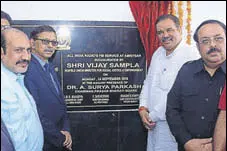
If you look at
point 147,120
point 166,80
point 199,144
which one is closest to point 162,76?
point 166,80

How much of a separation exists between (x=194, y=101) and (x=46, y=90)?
2.93 feet

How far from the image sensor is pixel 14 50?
1.46 meters

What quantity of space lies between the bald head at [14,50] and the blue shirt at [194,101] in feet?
2.95

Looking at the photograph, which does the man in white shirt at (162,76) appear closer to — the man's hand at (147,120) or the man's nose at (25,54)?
the man's hand at (147,120)

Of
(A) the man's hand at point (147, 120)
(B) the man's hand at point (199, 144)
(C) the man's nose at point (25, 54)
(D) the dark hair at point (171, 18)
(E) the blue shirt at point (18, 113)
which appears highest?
(D) the dark hair at point (171, 18)

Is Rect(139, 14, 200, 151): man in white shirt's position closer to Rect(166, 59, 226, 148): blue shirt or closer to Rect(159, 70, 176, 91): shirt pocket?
Rect(159, 70, 176, 91): shirt pocket

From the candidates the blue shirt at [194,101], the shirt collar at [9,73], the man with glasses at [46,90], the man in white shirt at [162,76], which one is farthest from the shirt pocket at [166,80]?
the shirt collar at [9,73]

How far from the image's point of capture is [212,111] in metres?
1.71

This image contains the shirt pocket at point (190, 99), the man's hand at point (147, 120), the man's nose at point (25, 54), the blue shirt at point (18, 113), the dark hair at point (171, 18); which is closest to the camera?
the blue shirt at point (18, 113)

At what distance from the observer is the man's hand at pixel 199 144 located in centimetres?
172

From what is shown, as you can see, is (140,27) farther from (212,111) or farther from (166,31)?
(212,111)

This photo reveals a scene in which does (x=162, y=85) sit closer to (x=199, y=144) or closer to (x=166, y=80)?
(x=166, y=80)

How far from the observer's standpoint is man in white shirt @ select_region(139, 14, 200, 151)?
2006 mm

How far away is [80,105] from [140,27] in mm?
774
